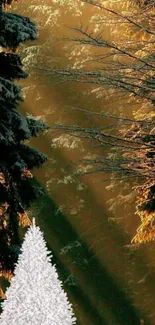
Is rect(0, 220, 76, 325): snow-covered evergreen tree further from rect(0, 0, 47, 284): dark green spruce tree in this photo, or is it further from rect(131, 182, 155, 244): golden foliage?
rect(131, 182, 155, 244): golden foliage

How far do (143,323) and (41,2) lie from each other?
15.3m

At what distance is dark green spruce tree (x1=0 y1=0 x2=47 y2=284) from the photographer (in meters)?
8.06

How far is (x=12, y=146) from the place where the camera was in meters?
8.21

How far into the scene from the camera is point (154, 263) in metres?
21.8

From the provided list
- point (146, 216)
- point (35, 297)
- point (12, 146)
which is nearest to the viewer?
point (35, 297)

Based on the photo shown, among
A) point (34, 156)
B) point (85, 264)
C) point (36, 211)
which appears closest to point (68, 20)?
point (36, 211)

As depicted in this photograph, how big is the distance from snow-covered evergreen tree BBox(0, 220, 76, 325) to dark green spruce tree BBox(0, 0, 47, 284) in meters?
2.54

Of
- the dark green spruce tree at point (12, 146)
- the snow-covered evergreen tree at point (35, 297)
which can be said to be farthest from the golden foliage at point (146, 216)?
the snow-covered evergreen tree at point (35, 297)

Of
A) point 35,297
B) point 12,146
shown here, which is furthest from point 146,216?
point 35,297

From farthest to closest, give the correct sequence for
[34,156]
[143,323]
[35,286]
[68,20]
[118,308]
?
[68,20] < [118,308] < [143,323] < [34,156] < [35,286]

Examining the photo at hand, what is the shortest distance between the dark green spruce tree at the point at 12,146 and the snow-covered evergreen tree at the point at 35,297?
254 cm

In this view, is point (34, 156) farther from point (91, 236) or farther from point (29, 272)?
point (91, 236)

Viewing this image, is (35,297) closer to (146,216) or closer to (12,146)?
(12,146)

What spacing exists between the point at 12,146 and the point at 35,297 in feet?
10.1
